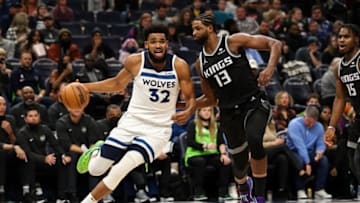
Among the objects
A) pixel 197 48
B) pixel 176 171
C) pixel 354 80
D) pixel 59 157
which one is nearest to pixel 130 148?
A: pixel 354 80

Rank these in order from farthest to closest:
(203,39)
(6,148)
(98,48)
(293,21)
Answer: (293,21), (98,48), (6,148), (203,39)

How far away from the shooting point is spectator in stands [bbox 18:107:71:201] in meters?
12.0

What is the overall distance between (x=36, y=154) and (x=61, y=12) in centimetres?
605

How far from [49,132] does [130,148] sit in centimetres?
367

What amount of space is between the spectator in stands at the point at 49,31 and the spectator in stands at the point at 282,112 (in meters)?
4.58

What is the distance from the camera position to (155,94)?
906 centimetres

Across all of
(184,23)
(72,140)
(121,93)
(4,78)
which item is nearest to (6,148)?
(72,140)

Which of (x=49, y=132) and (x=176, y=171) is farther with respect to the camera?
(x=176, y=171)

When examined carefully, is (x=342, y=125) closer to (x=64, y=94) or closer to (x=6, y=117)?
(x=6, y=117)

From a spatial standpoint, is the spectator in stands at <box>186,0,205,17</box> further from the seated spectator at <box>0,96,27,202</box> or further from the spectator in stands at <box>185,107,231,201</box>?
the seated spectator at <box>0,96,27,202</box>

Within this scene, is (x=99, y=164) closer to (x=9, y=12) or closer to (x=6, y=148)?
(x=6, y=148)

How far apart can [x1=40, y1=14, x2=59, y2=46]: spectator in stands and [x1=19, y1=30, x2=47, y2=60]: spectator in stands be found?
0.68 m

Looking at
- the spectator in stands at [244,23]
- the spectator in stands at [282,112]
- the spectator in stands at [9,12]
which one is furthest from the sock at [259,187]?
the spectator in stands at [244,23]

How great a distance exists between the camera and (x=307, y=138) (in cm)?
1342
